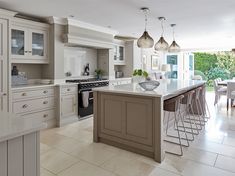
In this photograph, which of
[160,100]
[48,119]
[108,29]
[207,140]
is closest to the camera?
[160,100]

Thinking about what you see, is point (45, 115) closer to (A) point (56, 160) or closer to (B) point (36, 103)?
(B) point (36, 103)

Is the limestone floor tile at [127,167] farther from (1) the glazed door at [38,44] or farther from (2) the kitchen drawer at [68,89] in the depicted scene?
(1) the glazed door at [38,44]

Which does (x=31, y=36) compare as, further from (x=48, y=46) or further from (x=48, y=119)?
(x=48, y=119)

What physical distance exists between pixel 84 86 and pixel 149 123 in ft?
7.80

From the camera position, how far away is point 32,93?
3.72 metres

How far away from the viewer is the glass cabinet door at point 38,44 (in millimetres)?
3994

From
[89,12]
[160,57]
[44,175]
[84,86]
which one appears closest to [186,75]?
[160,57]

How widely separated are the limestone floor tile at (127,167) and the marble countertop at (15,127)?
144 centimetres

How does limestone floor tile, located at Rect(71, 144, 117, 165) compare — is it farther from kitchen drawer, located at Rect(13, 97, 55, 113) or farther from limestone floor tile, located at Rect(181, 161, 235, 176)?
kitchen drawer, located at Rect(13, 97, 55, 113)

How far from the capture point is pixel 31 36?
3.93 meters

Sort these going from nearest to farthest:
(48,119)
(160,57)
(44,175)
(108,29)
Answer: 1. (44,175)
2. (48,119)
3. (108,29)
4. (160,57)

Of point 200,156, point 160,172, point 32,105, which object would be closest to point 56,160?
point 160,172

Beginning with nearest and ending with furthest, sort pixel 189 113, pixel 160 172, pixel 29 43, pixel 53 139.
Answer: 1. pixel 160 172
2. pixel 53 139
3. pixel 29 43
4. pixel 189 113

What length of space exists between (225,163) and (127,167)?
126 cm
